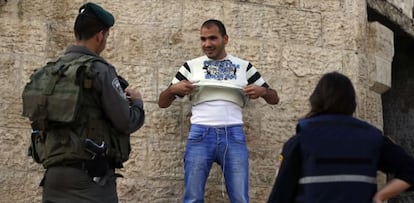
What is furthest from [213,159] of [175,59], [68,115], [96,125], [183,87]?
[68,115]

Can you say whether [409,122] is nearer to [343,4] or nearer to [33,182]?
[343,4]

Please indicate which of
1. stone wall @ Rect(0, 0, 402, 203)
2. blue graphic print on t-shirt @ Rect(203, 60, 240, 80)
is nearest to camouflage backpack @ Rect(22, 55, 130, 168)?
blue graphic print on t-shirt @ Rect(203, 60, 240, 80)

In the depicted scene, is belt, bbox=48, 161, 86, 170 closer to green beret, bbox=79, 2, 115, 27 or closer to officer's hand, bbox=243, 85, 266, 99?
green beret, bbox=79, 2, 115, 27

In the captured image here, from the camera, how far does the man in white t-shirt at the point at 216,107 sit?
15.6 ft

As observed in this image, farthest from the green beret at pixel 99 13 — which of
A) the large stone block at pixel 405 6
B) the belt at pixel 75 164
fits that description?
the large stone block at pixel 405 6

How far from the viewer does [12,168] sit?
507 centimetres

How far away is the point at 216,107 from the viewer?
486cm

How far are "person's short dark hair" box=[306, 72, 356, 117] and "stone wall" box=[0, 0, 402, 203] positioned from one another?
8.00 ft

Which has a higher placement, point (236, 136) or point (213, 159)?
point (236, 136)

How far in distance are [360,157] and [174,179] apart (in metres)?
2.52

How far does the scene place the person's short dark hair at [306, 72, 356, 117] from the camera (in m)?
3.05

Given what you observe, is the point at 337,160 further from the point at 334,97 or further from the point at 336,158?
the point at 334,97

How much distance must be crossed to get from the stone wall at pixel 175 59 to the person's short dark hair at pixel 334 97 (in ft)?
8.00

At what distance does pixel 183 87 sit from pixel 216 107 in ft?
0.92
